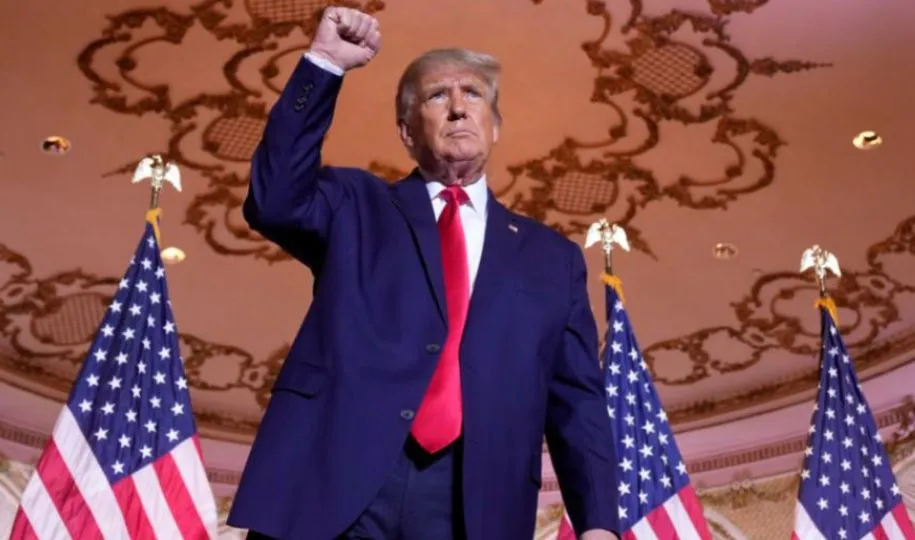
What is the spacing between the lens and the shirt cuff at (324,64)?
219cm

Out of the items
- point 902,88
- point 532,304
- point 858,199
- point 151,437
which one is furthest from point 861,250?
point 532,304

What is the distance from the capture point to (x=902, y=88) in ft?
20.4

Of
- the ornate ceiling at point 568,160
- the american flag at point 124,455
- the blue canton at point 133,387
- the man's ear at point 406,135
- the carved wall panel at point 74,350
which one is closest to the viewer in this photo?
the man's ear at point 406,135

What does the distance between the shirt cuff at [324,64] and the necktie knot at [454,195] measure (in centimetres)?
29

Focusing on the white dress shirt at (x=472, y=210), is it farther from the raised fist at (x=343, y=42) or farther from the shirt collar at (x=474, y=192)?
the raised fist at (x=343, y=42)

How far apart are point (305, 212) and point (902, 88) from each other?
4.58 metres

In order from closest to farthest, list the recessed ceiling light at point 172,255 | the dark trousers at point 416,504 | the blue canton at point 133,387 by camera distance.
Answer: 1. the dark trousers at point 416,504
2. the blue canton at point 133,387
3. the recessed ceiling light at point 172,255

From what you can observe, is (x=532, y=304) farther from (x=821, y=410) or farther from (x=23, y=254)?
(x=23, y=254)

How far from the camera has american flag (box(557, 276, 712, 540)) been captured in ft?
17.2

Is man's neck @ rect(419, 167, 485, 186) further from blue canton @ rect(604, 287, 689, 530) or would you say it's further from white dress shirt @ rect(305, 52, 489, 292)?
blue canton @ rect(604, 287, 689, 530)

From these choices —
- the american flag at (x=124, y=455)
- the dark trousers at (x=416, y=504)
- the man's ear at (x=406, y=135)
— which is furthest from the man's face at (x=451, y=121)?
the american flag at (x=124, y=455)

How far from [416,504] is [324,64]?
2.21ft

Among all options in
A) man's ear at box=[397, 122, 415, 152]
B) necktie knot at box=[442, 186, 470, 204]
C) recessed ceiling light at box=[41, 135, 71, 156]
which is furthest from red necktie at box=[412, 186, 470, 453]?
recessed ceiling light at box=[41, 135, 71, 156]

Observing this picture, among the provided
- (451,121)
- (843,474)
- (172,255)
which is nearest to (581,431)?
(451,121)
